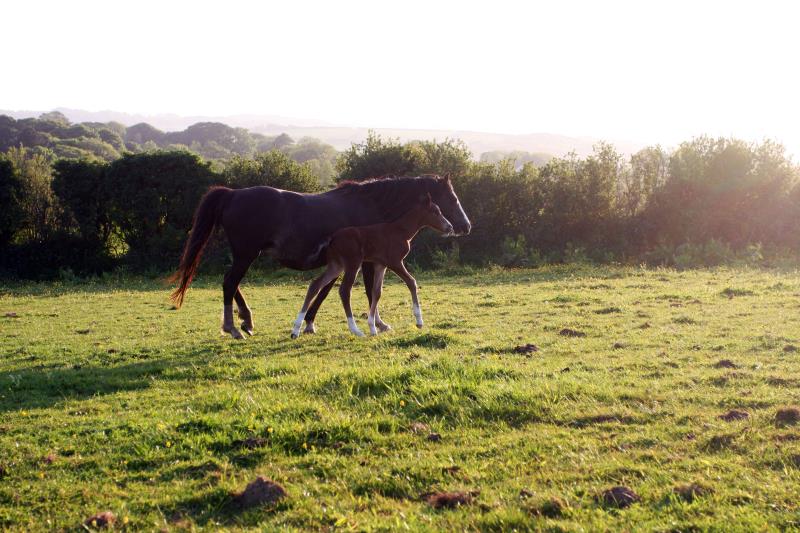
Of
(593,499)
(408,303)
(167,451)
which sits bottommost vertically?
(408,303)

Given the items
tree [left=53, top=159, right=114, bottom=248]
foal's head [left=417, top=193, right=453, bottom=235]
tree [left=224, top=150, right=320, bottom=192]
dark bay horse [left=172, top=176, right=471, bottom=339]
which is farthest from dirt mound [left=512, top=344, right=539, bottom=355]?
tree [left=53, top=159, right=114, bottom=248]

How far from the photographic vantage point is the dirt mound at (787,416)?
18.5 feet

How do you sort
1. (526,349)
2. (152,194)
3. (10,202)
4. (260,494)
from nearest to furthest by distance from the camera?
(260,494), (526,349), (10,202), (152,194)

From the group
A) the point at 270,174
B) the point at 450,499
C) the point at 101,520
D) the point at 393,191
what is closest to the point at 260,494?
the point at 101,520

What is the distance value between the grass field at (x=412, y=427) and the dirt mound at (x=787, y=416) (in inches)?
2.3

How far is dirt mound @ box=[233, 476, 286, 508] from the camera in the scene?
4.49 metres

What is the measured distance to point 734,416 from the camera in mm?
5859

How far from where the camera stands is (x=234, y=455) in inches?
211

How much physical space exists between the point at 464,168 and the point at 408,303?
13.1 meters

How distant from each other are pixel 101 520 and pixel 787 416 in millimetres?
5217

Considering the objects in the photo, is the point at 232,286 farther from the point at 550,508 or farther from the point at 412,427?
the point at 550,508

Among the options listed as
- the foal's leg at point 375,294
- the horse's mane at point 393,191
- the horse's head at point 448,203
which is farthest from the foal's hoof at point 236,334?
the horse's head at point 448,203

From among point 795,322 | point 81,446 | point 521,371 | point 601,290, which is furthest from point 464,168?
point 81,446

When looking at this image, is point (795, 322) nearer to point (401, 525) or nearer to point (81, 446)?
point (401, 525)
